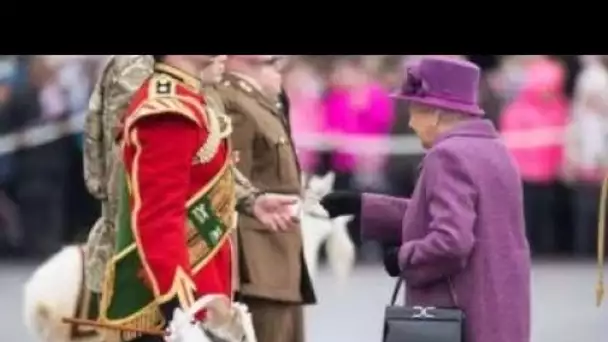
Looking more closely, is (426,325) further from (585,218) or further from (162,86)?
(162,86)

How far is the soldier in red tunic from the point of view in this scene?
10.4 feet

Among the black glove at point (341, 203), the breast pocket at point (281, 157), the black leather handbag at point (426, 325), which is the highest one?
the breast pocket at point (281, 157)

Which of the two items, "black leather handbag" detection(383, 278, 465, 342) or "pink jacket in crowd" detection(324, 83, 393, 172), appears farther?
"pink jacket in crowd" detection(324, 83, 393, 172)

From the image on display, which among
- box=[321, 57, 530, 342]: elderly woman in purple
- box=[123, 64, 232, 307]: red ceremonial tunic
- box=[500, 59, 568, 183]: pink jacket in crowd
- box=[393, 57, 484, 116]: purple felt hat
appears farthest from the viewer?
box=[500, 59, 568, 183]: pink jacket in crowd

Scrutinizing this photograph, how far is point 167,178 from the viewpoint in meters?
3.17

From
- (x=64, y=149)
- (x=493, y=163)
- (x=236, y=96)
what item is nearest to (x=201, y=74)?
(x=236, y=96)

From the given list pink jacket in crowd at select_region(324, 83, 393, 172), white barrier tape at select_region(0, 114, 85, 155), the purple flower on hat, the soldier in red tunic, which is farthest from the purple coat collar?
white barrier tape at select_region(0, 114, 85, 155)

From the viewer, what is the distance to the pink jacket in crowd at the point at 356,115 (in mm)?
3727

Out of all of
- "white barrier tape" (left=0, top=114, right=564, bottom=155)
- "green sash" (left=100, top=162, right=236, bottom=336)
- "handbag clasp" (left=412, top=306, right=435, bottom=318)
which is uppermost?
"white barrier tape" (left=0, top=114, right=564, bottom=155)

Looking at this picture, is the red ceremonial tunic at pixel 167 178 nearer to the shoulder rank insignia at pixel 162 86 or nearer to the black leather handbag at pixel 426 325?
the shoulder rank insignia at pixel 162 86

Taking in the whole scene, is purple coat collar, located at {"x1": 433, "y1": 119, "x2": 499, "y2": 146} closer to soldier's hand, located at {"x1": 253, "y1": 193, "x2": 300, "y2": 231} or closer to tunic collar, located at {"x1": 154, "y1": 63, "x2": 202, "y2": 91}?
soldier's hand, located at {"x1": 253, "y1": 193, "x2": 300, "y2": 231}

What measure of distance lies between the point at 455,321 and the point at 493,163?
1.20 ft

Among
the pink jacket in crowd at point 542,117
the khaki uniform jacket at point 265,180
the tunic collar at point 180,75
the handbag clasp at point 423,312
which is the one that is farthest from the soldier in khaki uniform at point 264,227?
the pink jacket in crowd at point 542,117

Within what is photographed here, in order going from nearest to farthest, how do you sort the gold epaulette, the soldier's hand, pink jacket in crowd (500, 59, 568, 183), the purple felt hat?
the gold epaulette < the purple felt hat < the soldier's hand < pink jacket in crowd (500, 59, 568, 183)
